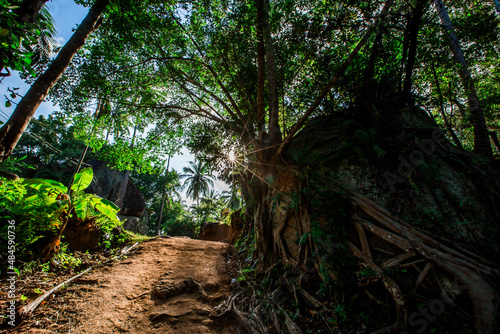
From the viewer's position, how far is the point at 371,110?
3848 millimetres

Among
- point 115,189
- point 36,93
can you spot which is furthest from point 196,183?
point 36,93

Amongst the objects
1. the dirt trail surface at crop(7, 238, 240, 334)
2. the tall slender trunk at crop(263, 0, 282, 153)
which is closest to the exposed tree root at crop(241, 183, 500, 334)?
the dirt trail surface at crop(7, 238, 240, 334)

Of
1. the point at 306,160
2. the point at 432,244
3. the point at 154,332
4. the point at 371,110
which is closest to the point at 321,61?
the point at 371,110

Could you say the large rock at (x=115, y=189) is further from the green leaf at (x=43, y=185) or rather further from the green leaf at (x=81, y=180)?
the green leaf at (x=43, y=185)

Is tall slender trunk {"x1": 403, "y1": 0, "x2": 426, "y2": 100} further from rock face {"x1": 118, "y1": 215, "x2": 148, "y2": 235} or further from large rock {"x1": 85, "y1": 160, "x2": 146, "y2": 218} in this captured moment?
large rock {"x1": 85, "y1": 160, "x2": 146, "y2": 218}

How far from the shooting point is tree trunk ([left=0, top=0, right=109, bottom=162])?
8.07 ft

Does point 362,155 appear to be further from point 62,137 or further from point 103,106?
point 62,137

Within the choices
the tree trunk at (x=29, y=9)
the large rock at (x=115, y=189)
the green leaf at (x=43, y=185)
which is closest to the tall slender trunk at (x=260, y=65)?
the tree trunk at (x=29, y=9)

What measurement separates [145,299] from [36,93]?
3718 mm

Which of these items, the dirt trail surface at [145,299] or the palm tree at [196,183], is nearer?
the dirt trail surface at [145,299]

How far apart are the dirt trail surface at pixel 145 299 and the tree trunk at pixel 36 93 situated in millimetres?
2282

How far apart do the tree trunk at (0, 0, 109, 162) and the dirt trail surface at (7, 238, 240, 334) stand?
2282 millimetres

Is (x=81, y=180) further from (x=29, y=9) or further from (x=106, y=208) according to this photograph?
(x=29, y=9)

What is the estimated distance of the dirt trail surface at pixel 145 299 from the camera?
253cm
